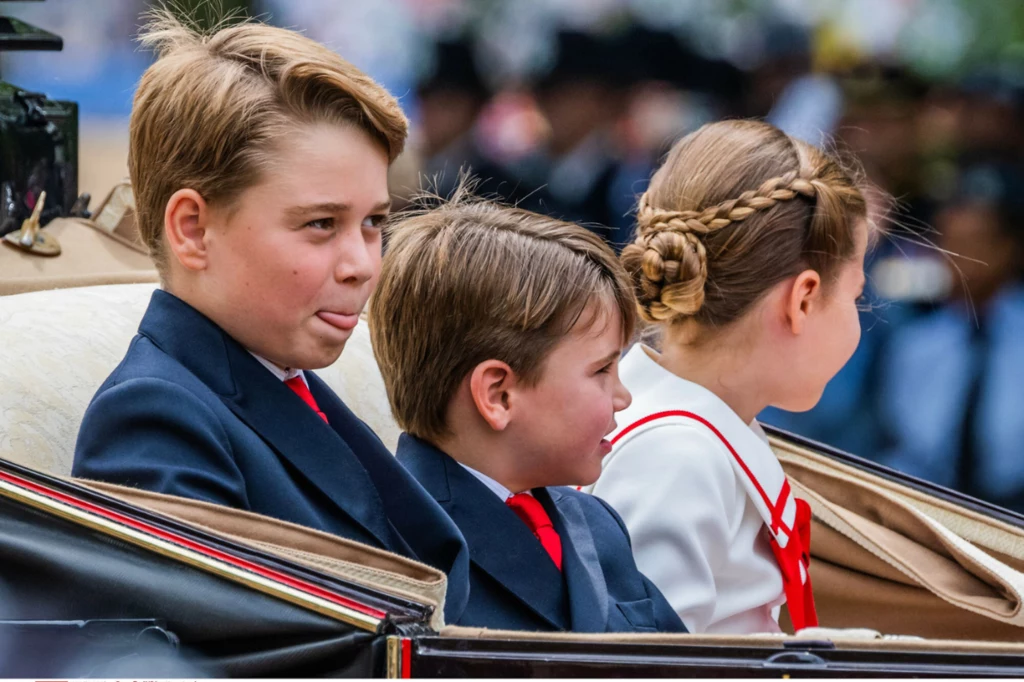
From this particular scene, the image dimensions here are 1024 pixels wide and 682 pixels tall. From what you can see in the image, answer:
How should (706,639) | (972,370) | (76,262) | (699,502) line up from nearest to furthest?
1. (706,639)
2. (699,502)
3. (76,262)
4. (972,370)

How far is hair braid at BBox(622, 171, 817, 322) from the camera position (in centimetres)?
162

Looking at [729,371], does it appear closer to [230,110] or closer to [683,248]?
[683,248]

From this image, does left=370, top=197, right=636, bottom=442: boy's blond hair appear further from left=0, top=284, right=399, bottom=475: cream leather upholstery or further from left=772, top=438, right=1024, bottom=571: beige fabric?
left=772, top=438, right=1024, bottom=571: beige fabric

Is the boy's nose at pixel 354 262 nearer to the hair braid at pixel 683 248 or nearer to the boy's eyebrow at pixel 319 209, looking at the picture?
the boy's eyebrow at pixel 319 209

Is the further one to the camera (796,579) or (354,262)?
(796,579)

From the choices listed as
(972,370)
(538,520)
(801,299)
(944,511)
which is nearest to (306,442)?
(538,520)

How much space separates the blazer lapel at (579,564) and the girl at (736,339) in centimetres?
13

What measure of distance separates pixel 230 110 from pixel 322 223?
0.13m

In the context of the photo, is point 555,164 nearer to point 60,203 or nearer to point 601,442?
point 60,203

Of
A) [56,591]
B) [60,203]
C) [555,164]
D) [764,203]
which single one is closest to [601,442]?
[764,203]

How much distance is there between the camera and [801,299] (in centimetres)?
166

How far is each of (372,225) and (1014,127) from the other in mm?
2778

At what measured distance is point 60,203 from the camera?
1785mm

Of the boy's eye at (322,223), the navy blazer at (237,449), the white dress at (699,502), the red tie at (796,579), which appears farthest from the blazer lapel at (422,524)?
the red tie at (796,579)
